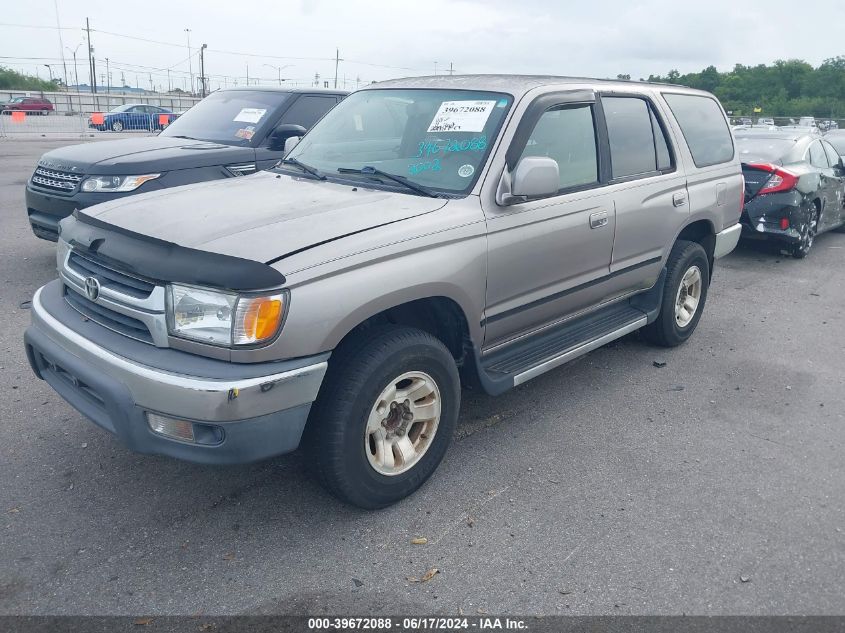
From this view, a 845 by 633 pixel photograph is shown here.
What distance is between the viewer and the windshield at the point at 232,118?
727 centimetres

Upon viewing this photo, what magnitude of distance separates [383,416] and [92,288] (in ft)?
4.63

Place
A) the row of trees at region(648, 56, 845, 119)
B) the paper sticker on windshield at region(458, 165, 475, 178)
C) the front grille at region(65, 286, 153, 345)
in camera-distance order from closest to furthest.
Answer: the front grille at region(65, 286, 153, 345) → the paper sticker on windshield at region(458, 165, 475, 178) → the row of trees at region(648, 56, 845, 119)

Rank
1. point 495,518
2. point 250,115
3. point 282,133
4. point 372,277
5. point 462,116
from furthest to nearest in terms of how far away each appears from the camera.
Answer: point 250,115, point 282,133, point 462,116, point 495,518, point 372,277

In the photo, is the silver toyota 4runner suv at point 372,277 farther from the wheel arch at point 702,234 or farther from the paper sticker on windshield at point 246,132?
the paper sticker on windshield at point 246,132

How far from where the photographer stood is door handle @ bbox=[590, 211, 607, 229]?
4.28 metres

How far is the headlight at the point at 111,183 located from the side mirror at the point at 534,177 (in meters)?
4.01

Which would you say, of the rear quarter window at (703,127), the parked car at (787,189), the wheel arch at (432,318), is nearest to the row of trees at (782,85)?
the parked car at (787,189)

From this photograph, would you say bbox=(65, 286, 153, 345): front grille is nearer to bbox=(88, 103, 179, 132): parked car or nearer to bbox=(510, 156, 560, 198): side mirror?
bbox=(510, 156, 560, 198): side mirror

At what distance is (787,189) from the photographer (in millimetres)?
8664

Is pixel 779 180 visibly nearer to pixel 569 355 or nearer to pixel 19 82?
pixel 569 355

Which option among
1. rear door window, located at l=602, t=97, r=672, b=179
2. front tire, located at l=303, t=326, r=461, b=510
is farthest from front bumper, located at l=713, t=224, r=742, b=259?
front tire, located at l=303, t=326, r=461, b=510

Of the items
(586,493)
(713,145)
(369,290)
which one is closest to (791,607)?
(586,493)

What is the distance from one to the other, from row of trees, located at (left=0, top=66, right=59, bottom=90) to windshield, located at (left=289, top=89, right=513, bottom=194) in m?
66.5

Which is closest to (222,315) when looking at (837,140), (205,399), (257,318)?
(257,318)
